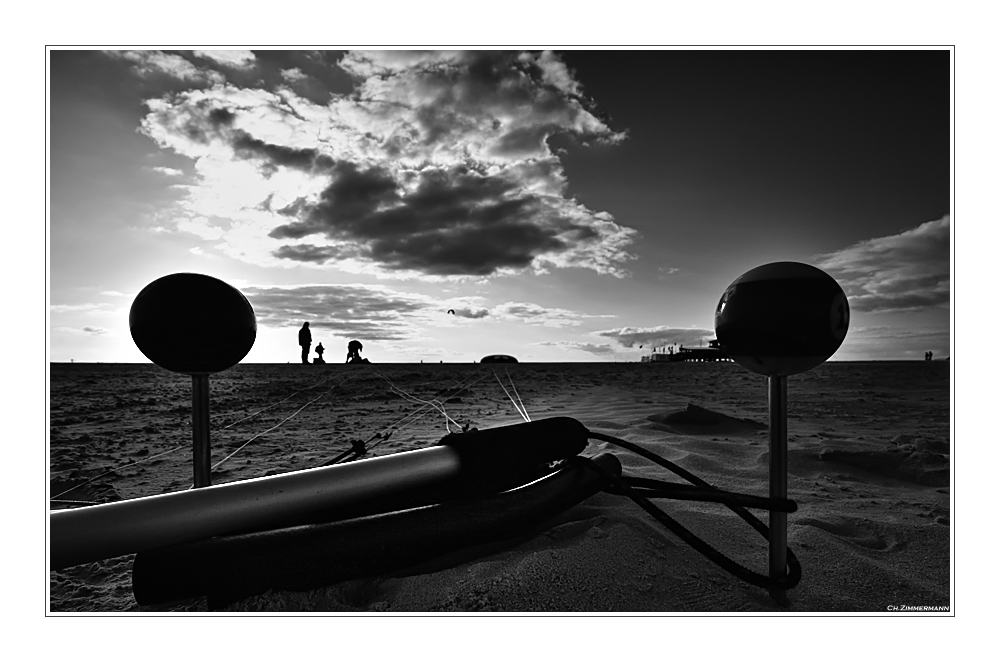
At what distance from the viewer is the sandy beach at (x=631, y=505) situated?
1159 millimetres

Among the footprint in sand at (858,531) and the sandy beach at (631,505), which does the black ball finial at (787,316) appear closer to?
the sandy beach at (631,505)

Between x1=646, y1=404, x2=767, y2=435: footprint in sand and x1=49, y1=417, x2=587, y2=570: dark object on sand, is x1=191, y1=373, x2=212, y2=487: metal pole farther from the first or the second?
x1=646, y1=404, x2=767, y2=435: footprint in sand

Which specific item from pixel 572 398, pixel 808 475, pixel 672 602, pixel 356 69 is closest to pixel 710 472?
pixel 808 475

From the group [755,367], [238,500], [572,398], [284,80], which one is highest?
[284,80]

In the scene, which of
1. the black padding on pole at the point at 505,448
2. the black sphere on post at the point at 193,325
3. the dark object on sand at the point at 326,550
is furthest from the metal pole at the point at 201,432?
the black padding on pole at the point at 505,448

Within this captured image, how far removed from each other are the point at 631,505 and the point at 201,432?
131 centimetres

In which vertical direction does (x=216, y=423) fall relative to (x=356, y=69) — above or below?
below

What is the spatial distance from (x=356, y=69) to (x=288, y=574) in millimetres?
1542

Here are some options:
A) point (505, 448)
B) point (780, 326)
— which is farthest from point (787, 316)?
point (505, 448)

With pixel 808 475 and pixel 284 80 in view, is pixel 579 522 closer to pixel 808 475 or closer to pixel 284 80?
pixel 808 475

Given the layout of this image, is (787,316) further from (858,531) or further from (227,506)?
(227,506)

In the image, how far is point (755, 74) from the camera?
1.87 m

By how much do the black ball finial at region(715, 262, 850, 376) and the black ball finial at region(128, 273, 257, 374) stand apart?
48.2 inches

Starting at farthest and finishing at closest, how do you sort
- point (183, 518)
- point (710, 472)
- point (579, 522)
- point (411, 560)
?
point (710, 472) → point (579, 522) → point (411, 560) → point (183, 518)
